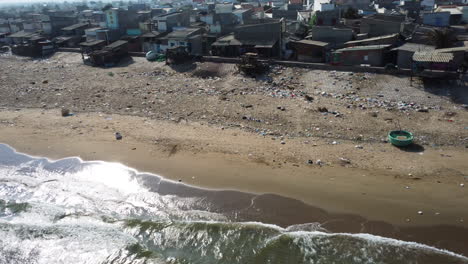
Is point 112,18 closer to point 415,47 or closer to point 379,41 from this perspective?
point 379,41

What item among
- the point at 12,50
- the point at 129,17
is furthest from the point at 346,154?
the point at 12,50

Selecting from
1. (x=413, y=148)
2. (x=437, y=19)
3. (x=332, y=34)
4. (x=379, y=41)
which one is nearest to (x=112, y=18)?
(x=332, y=34)

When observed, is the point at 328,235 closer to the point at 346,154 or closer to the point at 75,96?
the point at 346,154

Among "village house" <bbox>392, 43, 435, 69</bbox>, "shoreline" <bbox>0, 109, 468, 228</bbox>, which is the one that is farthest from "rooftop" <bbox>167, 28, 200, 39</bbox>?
"village house" <bbox>392, 43, 435, 69</bbox>

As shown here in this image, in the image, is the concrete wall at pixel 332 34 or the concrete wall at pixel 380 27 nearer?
the concrete wall at pixel 332 34

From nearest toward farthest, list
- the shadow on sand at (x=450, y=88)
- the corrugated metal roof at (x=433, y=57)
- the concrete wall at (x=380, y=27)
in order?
the shadow on sand at (x=450, y=88) → the corrugated metal roof at (x=433, y=57) → the concrete wall at (x=380, y=27)

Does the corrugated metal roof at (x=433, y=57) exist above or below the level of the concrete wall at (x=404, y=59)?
above

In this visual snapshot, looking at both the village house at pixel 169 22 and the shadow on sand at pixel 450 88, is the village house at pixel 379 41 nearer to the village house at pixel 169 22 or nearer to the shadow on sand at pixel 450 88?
the shadow on sand at pixel 450 88

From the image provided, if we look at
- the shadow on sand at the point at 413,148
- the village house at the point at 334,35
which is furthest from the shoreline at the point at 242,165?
the village house at the point at 334,35
